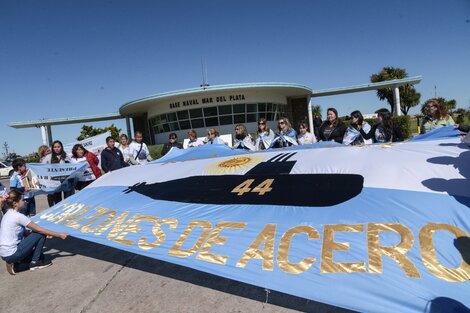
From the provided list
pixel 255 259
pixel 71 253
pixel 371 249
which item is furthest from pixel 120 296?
pixel 371 249

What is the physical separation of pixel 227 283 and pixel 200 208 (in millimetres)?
856

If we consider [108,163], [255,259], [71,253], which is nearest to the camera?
[255,259]

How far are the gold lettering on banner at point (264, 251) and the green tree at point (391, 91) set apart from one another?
43016 millimetres

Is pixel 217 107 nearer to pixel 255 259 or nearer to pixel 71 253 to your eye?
pixel 71 253

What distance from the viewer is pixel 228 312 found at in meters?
2.92

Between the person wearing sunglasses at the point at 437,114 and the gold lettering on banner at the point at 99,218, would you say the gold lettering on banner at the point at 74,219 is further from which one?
the person wearing sunglasses at the point at 437,114

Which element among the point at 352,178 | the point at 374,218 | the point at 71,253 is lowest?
the point at 71,253

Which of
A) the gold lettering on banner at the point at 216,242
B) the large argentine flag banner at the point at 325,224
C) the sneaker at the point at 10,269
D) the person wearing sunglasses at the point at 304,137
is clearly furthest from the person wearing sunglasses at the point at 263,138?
the sneaker at the point at 10,269

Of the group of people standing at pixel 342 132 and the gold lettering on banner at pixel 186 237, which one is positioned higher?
the group of people standing at pixel 342 132

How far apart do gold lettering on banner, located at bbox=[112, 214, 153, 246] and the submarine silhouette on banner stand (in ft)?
1.29

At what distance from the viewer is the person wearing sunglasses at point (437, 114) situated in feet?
16.2

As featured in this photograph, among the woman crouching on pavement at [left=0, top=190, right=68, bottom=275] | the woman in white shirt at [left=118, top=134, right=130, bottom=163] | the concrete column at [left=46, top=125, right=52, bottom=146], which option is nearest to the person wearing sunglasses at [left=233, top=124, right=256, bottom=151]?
the woman in white shirt at [left=118, top=134, right=130, bottom=163]

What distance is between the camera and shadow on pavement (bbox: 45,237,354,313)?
2.96m

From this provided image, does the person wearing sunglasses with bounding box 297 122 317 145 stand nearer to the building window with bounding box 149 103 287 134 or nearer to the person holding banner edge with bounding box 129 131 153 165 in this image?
the person holding banner edge with bounding box 129 131 153 165
